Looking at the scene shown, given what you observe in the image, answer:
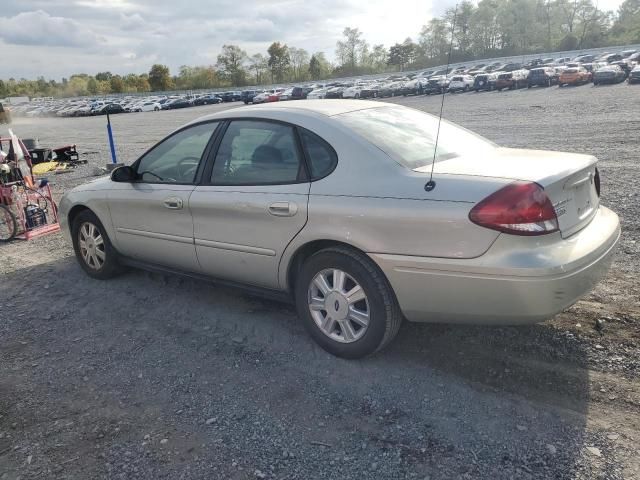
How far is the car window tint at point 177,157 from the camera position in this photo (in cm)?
429

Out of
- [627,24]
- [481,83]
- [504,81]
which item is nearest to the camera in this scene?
[504,81]

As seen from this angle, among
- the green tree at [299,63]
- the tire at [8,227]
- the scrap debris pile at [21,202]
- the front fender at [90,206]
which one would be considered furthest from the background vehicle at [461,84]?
the green tree at [299,63]

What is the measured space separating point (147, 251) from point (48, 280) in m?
1.61

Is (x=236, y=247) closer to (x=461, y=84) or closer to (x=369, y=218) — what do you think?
Answer: (x=369, y=218)

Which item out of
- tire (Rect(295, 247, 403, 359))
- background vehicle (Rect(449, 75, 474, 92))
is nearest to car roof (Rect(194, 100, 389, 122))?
tire (Rect(295, 247, 403, 359))

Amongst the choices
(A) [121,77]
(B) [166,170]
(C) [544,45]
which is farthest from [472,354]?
(A) [121,77]

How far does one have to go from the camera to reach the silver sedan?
9.37 ft

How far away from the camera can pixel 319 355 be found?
3660mm

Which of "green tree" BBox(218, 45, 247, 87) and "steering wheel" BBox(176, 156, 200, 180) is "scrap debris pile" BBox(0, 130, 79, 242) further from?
"green tree" BBox(218, 45, 247, 87)

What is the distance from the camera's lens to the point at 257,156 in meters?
3.91

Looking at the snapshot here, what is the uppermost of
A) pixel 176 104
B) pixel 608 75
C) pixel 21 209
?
pixel 176 104

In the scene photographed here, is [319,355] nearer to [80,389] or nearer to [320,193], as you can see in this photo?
[320,193]

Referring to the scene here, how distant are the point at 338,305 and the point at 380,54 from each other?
133 metres

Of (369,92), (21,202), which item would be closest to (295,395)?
(21,202)
